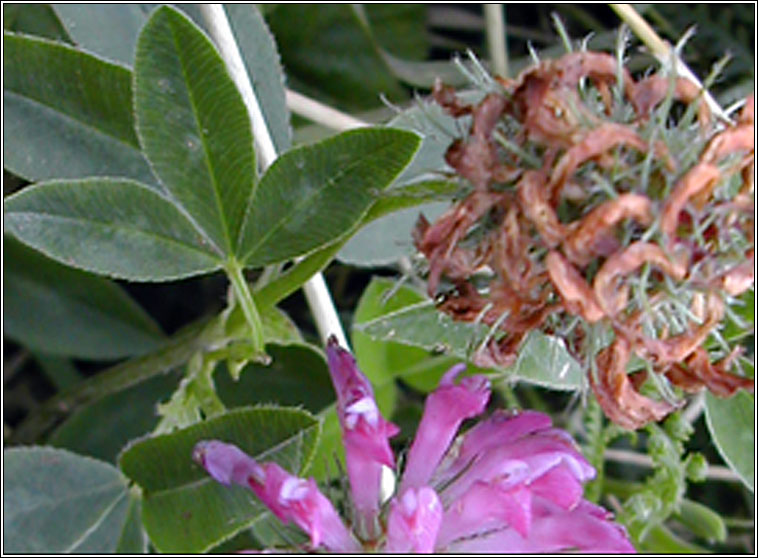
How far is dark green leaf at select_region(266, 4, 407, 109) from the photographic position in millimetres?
1303

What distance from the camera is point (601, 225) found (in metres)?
0.63

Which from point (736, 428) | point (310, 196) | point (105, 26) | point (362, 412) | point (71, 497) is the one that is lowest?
point (736, 428)

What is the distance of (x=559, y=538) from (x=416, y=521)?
0.43 ft

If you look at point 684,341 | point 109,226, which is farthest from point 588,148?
point 109,226

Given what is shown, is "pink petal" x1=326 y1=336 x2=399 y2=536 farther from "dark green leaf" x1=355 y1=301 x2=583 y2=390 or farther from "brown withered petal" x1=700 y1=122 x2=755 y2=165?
"brown withered petal" x1=700 y1=122 x2=755 y2=165

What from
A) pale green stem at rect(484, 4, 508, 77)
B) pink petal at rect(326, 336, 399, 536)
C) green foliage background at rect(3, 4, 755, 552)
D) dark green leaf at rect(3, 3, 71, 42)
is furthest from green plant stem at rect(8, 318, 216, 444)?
pale green stem at rect(484, 4, 508, 77)

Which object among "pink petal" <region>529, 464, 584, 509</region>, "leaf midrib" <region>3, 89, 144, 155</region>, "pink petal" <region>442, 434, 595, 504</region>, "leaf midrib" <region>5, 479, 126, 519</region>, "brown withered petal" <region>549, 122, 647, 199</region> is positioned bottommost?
"leaf midrib" <region>5, 479, 126, 519</region>

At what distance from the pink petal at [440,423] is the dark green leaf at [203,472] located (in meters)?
0.07

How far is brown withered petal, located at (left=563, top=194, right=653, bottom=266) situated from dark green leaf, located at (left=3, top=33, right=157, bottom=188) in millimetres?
447

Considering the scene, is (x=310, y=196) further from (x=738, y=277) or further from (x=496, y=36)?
(x=496, y=36)

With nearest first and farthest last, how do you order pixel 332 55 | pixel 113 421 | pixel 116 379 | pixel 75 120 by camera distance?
pixel 75 120, pixel 116 379, pixel 113 421, pixel 332 55

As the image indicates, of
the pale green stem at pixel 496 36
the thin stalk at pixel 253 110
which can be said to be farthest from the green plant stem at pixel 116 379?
the pale green stem at pixel 496 36

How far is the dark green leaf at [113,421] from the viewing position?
3.84 feet

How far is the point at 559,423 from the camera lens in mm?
1341
